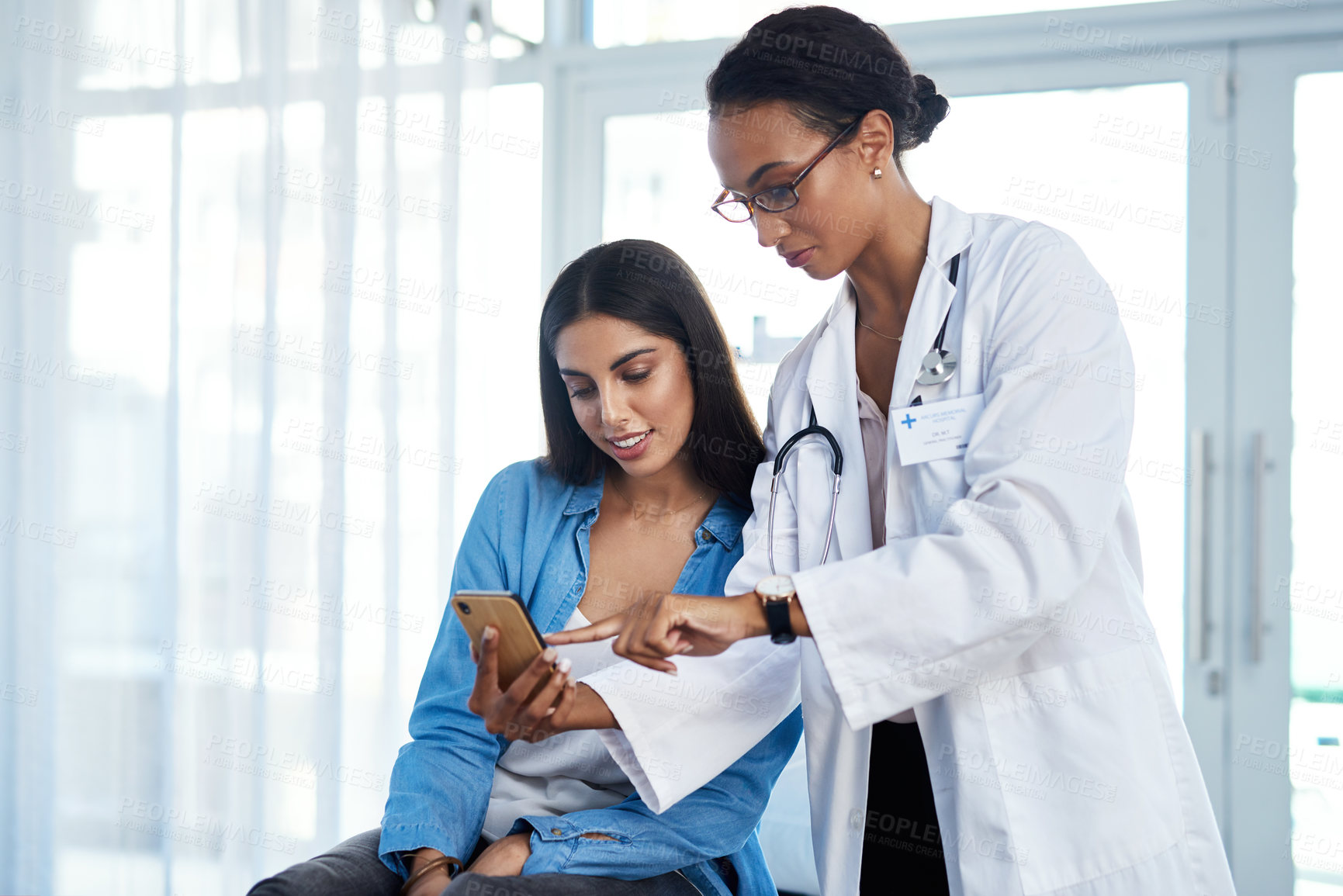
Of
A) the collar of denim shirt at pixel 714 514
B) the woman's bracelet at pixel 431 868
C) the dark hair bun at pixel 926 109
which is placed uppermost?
the dark hair bun at pixel 926 109

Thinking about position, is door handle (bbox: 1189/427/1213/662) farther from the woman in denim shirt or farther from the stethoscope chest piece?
the stethoscope chest piece

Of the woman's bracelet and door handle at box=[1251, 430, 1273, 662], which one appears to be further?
door handle at box=[1251, 430, 1273, 662]

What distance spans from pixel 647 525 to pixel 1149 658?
81 cm

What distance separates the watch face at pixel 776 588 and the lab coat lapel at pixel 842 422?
0.75 feet

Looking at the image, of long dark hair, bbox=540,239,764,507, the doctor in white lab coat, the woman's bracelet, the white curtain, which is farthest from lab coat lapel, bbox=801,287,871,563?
the white curtain

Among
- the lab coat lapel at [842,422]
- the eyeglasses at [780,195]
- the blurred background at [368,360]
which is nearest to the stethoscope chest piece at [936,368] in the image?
the lab coat lapel at [842,422]

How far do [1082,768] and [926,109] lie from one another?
893 mm

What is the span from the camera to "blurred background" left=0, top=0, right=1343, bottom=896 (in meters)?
2.14

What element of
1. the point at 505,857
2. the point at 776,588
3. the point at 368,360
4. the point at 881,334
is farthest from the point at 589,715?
the point at 368,360

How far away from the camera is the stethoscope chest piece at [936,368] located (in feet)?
4.32

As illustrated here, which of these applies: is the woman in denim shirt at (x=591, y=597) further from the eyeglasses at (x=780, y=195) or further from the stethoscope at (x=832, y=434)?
the eyeglasses at (x=780, y=195)

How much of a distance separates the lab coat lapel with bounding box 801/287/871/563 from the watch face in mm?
229

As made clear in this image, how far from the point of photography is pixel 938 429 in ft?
4.24

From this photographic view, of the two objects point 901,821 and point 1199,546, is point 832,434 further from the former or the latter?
point 1199,546
